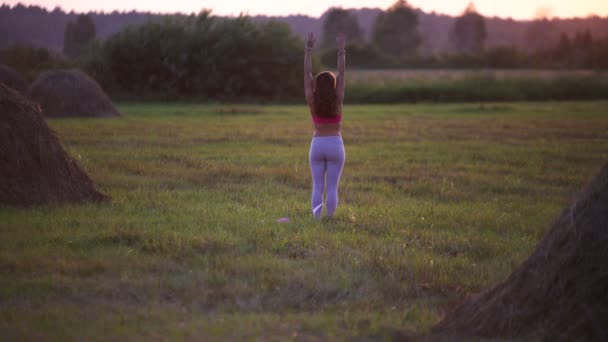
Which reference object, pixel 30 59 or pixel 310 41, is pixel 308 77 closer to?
pixel 310 41

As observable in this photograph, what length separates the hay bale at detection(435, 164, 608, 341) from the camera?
447cm

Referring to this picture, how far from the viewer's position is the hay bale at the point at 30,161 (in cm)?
871

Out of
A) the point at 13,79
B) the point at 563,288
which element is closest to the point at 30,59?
the point at 13,79

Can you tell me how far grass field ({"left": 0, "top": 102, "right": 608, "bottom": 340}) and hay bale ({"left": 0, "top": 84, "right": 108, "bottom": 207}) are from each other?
1.31ft

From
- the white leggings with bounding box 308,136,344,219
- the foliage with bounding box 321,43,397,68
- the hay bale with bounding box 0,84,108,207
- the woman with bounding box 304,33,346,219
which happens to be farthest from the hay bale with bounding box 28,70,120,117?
the foliage with bounding box 321,43,397,68

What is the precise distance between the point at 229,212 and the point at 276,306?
3612mm

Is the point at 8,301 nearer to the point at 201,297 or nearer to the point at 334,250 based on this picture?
the point at 201,297

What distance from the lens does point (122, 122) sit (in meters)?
24.4

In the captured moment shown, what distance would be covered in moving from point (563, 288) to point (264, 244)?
3.72 meters

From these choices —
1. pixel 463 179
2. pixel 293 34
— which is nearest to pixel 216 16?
pixel 293 34

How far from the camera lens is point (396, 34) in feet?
362

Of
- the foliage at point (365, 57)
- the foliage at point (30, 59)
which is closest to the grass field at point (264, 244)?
the foliage at point (30, 59)

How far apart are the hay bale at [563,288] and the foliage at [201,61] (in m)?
38.3

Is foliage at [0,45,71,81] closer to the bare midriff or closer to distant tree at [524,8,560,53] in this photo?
the bare midriff
